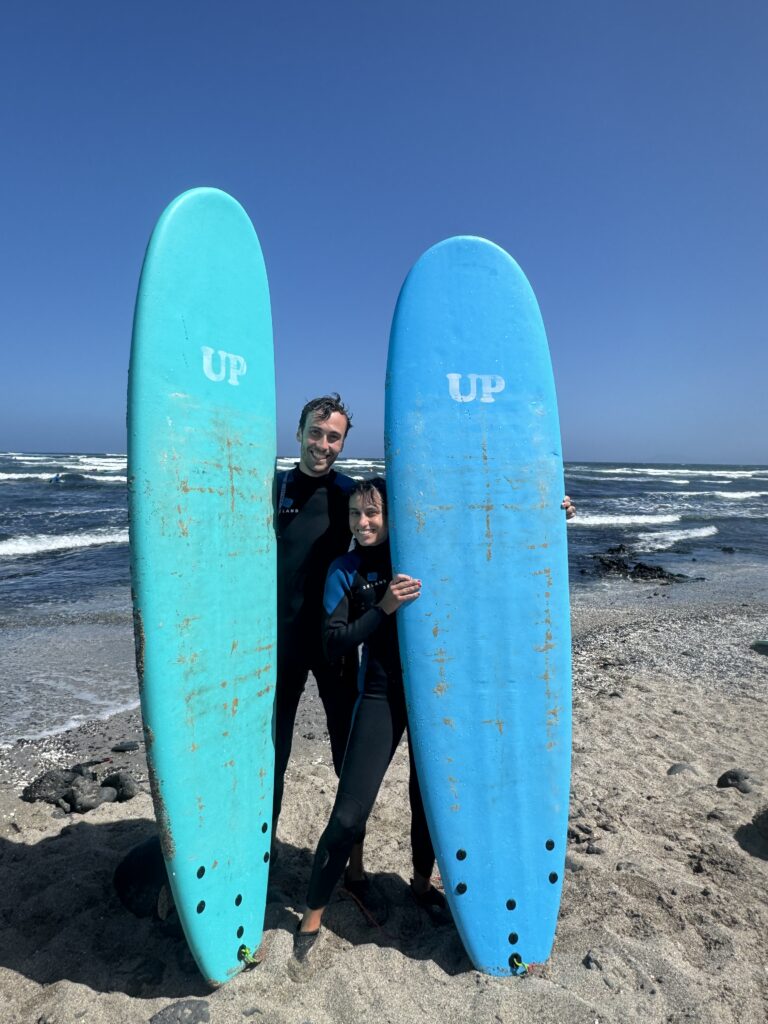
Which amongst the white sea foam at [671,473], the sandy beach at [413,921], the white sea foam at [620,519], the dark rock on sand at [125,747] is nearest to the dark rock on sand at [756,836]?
the sandy beach at [413,921]

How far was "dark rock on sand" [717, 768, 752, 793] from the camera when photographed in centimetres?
334

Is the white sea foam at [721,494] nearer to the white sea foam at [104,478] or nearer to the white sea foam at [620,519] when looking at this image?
the white sea foam at [620,519]

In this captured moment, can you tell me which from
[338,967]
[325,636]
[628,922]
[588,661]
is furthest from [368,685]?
[588,661]

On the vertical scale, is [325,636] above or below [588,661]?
above

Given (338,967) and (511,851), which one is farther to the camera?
(511,851)

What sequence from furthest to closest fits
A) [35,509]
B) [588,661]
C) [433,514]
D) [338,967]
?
[35,509] → [588,661] → [433,514] → [338,967]

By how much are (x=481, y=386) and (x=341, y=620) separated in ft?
3.50

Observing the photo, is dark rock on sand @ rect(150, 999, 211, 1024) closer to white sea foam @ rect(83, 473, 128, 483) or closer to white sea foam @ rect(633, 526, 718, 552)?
white sea foam @ rect(633, 526, 718, 552)

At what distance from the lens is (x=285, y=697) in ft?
8.17

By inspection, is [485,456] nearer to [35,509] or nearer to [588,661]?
[588,661]

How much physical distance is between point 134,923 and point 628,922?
1753 millimetres

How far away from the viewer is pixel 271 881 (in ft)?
8.59

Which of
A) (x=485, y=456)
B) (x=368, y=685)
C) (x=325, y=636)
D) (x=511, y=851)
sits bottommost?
(x=511, y=851)

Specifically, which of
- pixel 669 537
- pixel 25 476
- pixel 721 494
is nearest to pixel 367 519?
pixel 669 537
